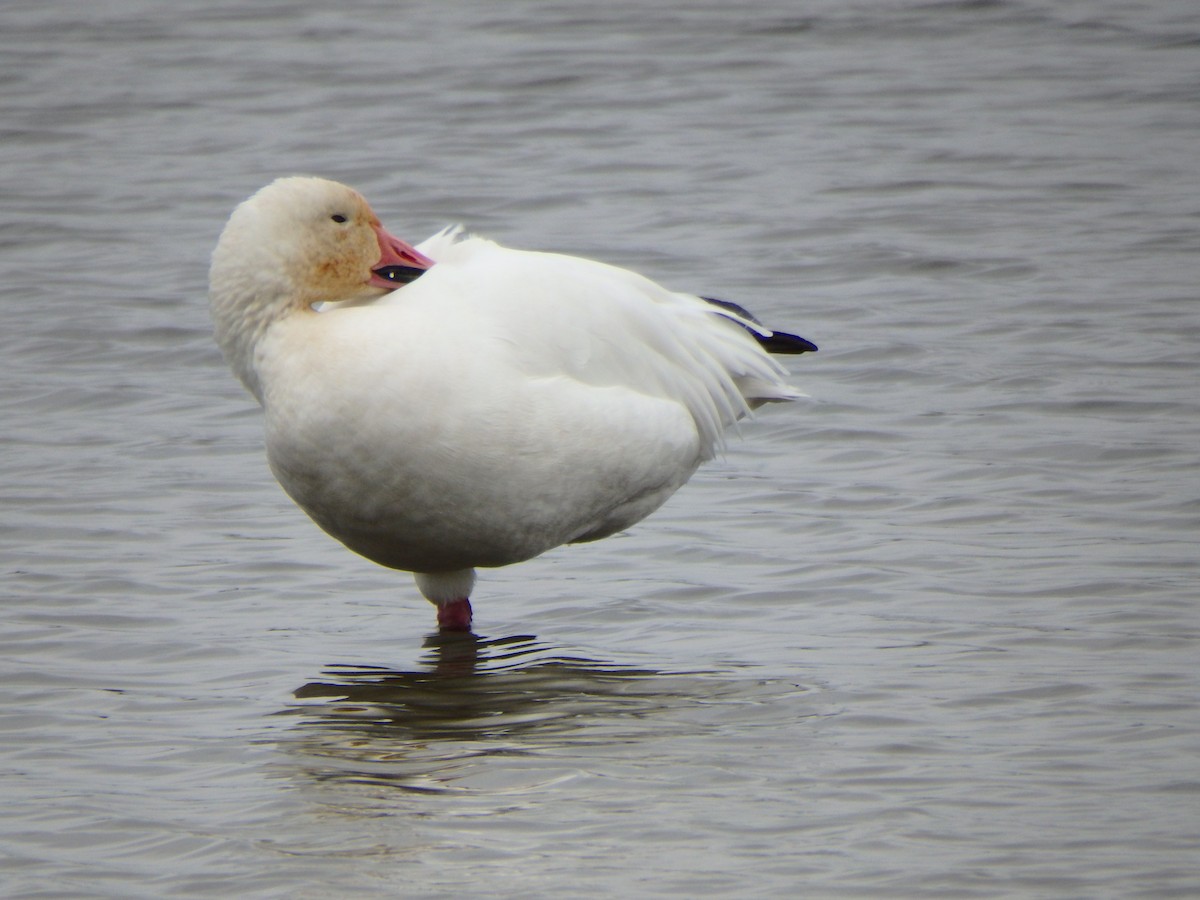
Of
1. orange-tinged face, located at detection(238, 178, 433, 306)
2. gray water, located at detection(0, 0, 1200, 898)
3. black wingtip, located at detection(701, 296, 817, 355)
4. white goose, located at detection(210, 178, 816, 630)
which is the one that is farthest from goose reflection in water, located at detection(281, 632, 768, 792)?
black wingtip, located at detection(701, 296, 817, 355)

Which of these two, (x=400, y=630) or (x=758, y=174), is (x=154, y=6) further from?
(x=400, y=630)

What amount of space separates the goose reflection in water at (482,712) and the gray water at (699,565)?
0.02 meters

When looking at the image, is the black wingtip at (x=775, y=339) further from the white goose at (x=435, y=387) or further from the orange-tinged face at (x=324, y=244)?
the orange-tinged face at (x=324, y=244)

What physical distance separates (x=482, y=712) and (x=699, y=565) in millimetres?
1709

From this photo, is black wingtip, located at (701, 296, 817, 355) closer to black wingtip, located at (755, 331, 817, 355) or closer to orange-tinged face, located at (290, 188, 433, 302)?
black wingtip, located at (755, 331, 817, 355)

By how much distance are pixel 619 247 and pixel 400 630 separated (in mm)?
6320

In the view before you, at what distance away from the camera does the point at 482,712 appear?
5.96m

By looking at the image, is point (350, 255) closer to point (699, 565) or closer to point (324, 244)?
point (324, 244)

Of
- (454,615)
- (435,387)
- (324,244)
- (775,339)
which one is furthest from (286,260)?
(775,339)

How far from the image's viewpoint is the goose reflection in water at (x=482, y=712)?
5465 millimetres

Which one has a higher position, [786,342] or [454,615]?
[786,342]

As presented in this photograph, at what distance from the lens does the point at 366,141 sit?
16234 mm

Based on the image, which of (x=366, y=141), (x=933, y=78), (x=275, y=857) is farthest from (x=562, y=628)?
(x=933, y=78)

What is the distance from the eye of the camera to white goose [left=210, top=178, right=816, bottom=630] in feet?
18.8
